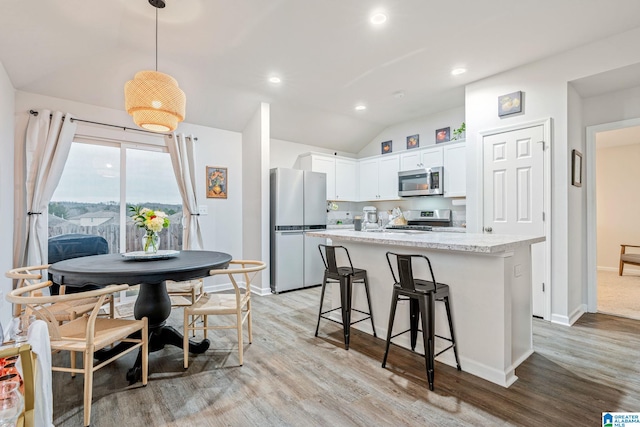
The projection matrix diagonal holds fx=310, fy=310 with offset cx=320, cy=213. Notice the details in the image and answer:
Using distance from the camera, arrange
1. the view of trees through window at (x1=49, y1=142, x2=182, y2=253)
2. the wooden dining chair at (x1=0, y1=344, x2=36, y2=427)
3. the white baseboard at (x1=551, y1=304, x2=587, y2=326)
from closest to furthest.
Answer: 1. the wooden dining chair at (x1=0, y1=344, x2=36, y2=427)
2. the white baseboard at (x1=551, y1=304, x2=587, y2=326)
3. the view of trees through window at (x1=49, y1=142, x2=182, y2=253)

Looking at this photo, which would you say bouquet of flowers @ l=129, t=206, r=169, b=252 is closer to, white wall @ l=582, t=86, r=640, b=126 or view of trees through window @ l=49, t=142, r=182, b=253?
Result: view of trees through window @ l=49, t=142, r=182, b=253

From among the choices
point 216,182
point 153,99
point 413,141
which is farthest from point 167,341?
point 413,141

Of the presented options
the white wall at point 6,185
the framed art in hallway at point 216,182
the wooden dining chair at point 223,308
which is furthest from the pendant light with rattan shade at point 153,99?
the framed art in hallway at point 216,182

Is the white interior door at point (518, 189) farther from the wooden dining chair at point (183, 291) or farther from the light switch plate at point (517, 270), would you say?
the wooden dining chair at point (183, 291)

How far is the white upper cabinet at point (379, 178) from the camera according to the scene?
542 centimetres

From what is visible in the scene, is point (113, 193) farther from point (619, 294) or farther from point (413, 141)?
point (619, 294)

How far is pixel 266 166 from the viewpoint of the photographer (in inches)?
176

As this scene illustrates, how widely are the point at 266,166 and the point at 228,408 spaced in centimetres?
321

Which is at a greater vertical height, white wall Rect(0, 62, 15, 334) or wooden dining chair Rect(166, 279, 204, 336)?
white wall Rect(0, 62, 15, 334)

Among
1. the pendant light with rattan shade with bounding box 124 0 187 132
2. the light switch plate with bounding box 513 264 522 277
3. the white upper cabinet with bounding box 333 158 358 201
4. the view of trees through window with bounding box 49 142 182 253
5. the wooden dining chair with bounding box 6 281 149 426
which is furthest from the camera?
the white upper cabinet with bounding box 333 158 358 201

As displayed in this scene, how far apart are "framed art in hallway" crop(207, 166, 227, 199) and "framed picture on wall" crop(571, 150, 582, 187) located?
440 centimetres

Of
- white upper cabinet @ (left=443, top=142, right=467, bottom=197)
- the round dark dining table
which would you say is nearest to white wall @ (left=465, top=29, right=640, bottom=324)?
white upper cabinet @ (left=443, top=142, right=467, bottom=197)

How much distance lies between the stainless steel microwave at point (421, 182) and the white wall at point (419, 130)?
0.54 metres

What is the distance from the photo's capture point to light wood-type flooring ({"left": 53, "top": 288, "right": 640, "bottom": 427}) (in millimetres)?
1744
